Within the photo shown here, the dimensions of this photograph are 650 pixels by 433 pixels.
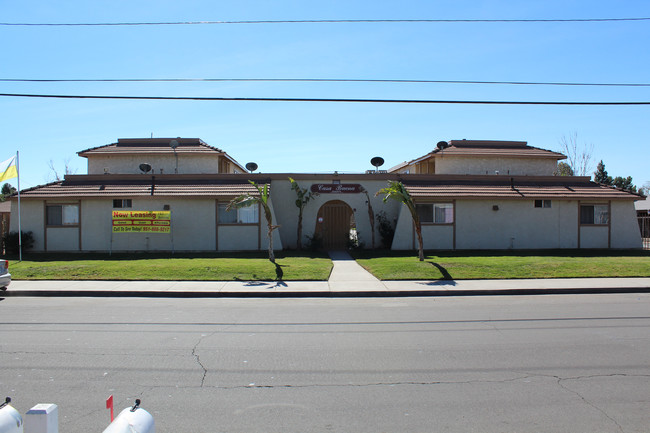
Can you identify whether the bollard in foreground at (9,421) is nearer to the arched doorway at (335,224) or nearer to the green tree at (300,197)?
the green tree at (300,197)

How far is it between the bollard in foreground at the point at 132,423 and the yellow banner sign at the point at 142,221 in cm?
1829

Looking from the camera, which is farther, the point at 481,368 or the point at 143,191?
the point at 143,191

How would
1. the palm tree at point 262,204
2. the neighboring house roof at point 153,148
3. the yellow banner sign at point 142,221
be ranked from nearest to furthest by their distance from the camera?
the palm tree at point 262,204
the yellow banner sign at point 142,221
the neighboring house roof at point 153,148

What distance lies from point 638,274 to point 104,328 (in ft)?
49.2

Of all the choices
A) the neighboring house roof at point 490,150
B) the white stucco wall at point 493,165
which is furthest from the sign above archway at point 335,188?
the white stucco wall at point 493,165

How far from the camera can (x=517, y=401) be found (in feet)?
16.3

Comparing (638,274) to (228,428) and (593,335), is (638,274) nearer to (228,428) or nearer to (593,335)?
(593,335)

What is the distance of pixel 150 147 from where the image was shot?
2742cm

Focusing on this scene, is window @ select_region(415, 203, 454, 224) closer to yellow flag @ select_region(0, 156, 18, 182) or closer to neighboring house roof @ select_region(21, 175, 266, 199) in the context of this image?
neighboring house roof @ select_region(21, 175, 266, 199)

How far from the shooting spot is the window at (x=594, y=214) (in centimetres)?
2230

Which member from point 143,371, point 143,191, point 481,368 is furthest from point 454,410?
point 143,191

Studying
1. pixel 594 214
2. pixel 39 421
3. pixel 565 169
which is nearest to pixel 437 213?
pixel 594 214

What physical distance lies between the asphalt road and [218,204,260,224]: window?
35.3 feet

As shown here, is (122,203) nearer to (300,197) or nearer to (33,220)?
(33,220)
